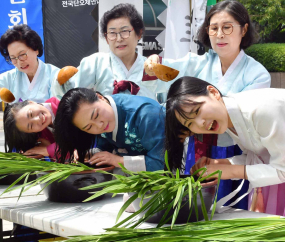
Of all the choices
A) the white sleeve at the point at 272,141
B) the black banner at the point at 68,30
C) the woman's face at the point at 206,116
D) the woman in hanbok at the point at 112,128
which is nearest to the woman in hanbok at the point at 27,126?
the woman in hanbok at the point at 112,128

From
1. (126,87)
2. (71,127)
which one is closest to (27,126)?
(71,127)

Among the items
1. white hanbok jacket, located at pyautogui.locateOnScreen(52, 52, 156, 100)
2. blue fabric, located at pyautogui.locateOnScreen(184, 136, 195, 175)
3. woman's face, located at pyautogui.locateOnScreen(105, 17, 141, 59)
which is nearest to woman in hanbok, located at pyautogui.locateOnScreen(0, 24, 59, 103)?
white hanbok jacket, located at pyautogui.locateOnScreen(52, 52, 156, 100)

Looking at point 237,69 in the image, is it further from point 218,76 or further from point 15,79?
point 15,79

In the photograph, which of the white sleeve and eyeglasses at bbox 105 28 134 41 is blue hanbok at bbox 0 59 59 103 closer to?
eyeglasses at bbox 105 28 134 41

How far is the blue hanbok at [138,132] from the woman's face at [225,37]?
0.58 meters

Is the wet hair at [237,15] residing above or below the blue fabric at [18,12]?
below

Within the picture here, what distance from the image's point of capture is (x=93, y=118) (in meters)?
1.64

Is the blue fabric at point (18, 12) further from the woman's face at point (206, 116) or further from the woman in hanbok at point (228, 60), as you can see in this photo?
the woman's face at point (206, 116)

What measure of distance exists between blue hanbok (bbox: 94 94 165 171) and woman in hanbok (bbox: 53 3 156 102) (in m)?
0.64

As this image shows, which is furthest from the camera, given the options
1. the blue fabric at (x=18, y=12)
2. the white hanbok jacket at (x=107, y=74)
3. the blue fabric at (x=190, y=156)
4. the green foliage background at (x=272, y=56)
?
the green foliage background at (x=272, y=56)

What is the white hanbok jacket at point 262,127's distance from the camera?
136 centimetres

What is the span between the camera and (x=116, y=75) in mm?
2615

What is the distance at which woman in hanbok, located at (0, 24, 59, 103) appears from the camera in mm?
2770

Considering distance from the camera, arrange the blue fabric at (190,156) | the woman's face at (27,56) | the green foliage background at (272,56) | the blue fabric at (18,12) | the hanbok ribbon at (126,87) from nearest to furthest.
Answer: the blue fabric at (190,156) < the hanbok ribbon at (126,87) < the woman's face at (27,56) < the blue fabric at (18,12) < the green foliage background at (272,56)
